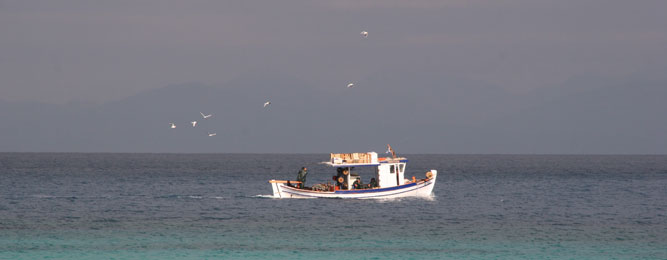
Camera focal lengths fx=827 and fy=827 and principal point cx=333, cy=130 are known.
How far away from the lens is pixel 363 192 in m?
68.1

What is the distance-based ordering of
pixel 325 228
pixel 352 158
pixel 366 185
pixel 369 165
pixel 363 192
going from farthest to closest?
pixel 366 185 → pixel 363 192 → pixel 369 165 → pixel 352 158 → pixel 325 228

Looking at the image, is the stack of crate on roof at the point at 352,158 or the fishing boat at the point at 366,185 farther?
the fishing boat at the point at 366,185

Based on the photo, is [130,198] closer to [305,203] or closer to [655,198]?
[305,203]

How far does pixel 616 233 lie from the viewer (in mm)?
49344

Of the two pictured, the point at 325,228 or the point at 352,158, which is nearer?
the point at 325,228

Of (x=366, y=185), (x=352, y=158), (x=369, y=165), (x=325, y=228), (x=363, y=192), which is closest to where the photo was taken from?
(x=325, y=228)

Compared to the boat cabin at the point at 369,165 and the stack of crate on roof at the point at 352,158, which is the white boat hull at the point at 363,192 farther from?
the stack of crate on roof at the point at 352,158

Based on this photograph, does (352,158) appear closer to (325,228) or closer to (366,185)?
(366,185)

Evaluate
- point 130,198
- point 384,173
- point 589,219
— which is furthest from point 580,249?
point 130,198

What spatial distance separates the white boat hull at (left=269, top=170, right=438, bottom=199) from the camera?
68.2 m

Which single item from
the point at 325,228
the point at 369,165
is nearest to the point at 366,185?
the point at 369,165

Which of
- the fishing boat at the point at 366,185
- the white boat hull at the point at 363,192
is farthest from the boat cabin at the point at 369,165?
the white boat hull at the point at 363,192

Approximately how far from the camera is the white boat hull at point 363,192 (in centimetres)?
6819

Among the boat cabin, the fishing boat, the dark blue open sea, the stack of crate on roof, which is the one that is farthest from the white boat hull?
the stack of crate on roof
